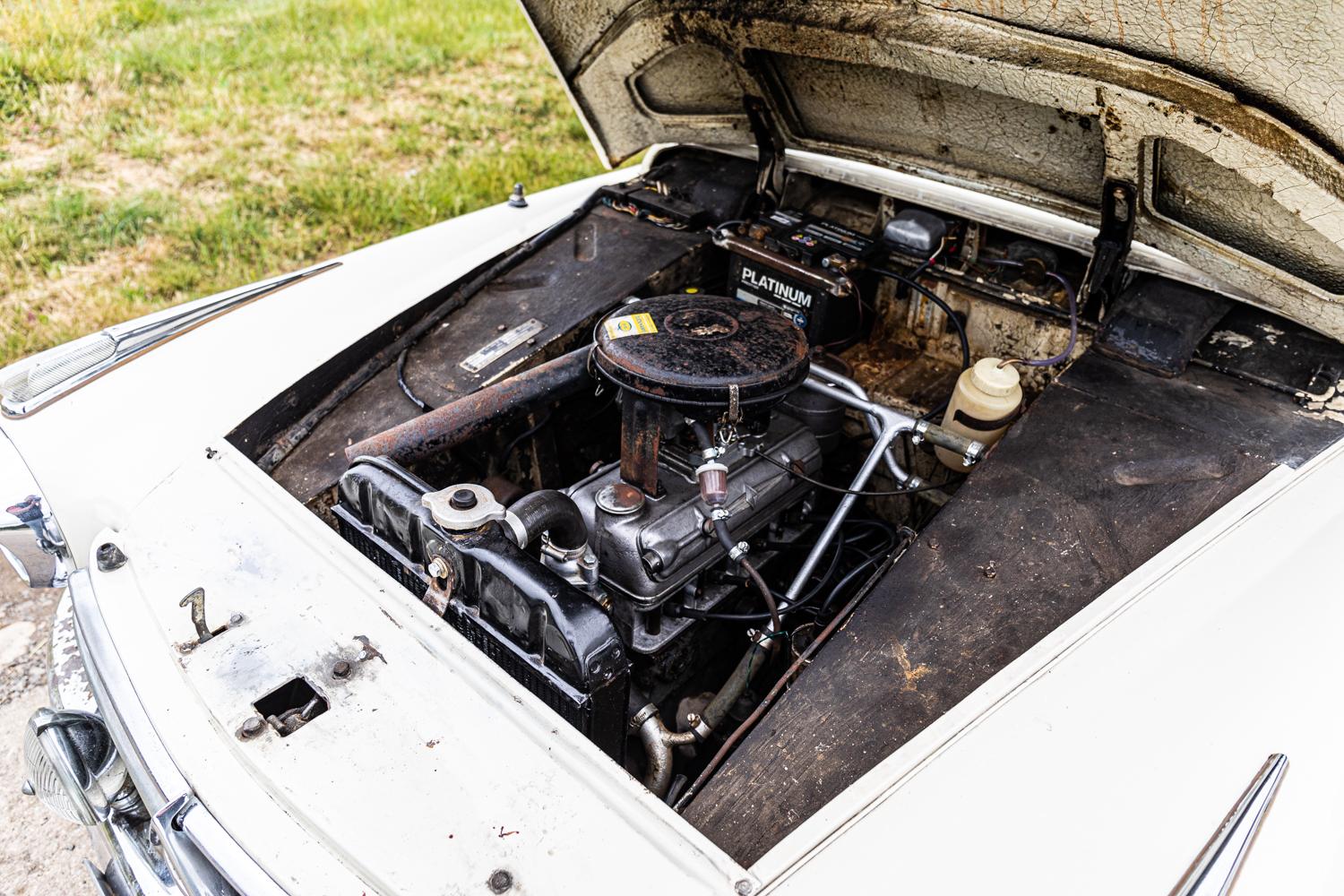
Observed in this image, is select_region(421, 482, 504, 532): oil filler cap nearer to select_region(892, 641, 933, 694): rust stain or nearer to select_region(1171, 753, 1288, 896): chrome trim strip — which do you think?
Answer: select_region(892, 641, 933, 694): rust stain

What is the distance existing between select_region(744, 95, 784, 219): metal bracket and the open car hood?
0.02 m

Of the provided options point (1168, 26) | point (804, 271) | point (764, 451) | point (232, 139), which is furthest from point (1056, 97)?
point (232, 139)

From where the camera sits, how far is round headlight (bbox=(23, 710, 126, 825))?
147cm

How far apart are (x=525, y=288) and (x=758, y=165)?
683 mm

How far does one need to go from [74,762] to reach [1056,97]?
6.26ft

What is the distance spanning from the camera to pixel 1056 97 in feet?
5.52

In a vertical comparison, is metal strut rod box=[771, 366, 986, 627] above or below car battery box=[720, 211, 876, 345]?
below

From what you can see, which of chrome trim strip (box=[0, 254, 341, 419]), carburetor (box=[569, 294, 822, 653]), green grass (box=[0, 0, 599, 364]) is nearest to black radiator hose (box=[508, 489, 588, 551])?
carburetor (box=[569, 294, 822, 653])

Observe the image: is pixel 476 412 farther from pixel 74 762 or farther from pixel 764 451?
pixel 74 762

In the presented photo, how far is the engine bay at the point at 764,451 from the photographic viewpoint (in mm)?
1481

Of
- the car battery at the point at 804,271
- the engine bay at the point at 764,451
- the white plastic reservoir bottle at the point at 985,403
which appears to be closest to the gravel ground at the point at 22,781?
the engine bay at the point at 764,451

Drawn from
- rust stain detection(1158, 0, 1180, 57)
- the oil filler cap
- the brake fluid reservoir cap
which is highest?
rust stain detection(1158, 0, 1180, 57)

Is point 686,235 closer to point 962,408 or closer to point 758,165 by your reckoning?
point 758,165

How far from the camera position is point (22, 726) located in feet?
8.20
